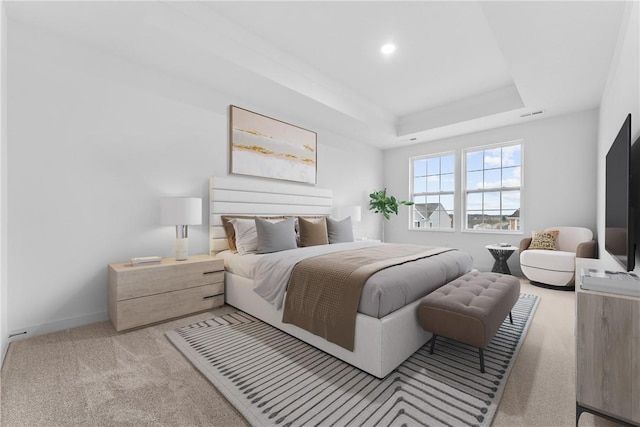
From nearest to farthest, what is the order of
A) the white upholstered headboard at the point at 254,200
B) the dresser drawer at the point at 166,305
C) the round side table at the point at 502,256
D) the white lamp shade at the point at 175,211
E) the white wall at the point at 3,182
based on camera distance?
the white wall at the point at 3,182 < the dresser drawer at the point at 166,305 < the white lamp shade at the point at 175,211 < the white upholstered headboard at the point at 254,200 < the round side table at the point at 502,256

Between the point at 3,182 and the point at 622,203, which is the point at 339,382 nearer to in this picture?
the point at 622,203

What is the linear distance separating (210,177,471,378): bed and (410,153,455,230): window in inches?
89.1

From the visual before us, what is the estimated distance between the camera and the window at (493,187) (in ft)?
16.3

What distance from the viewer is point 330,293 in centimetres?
205

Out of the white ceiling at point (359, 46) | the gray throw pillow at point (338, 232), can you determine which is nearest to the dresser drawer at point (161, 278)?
the gray throw pillow at point (338, 232)

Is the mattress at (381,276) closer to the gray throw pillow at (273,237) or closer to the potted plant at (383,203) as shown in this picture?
the gray throw pillow at (273,237)

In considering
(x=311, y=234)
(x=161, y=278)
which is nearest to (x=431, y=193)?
(x=311, y=234)

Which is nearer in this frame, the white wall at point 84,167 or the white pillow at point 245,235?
the white wall at point 84,167

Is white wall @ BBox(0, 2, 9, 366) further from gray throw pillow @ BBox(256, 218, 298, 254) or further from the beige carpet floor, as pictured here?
gray throw pillow @ BBox(256, 218, 298, 254)

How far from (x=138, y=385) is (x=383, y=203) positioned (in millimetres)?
5019

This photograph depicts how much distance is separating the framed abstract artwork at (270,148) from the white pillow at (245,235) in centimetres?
80

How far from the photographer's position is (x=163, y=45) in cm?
270

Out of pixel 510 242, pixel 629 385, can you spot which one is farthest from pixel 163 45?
pixel 510 242

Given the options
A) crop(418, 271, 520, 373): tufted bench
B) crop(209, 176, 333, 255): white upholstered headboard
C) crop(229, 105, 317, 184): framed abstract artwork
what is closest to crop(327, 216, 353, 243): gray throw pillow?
crop(209, 176, 333, 255): white upholstered headboard
